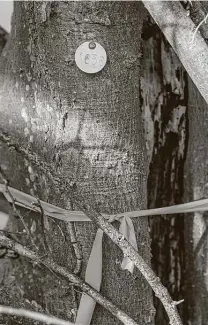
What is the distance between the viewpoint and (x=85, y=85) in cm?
133

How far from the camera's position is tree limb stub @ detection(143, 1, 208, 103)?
3.80 feet

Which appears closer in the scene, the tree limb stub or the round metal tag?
the tree limb stub

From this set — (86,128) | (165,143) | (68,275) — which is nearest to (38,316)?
(68,275)

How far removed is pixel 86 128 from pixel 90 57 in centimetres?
16

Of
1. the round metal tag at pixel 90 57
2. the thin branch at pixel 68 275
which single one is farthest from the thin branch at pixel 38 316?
the round metal tag at pixel 90 57

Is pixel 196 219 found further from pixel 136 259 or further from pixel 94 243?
pixel 136 259

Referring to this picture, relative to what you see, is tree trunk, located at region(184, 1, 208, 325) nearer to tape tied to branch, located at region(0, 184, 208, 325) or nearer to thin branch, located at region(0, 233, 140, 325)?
tape tied to branch, located at region(0, 184, 208, 325)

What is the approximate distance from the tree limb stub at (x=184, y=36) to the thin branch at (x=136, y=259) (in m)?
0.34

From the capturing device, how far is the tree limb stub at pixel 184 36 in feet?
3.80

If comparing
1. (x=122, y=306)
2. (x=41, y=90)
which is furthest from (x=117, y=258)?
(x=41, y=90)

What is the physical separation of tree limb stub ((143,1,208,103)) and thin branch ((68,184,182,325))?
1.10ft

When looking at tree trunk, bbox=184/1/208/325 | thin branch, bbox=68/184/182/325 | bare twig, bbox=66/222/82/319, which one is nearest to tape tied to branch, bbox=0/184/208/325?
bare twig, bbox=66/222/82/319

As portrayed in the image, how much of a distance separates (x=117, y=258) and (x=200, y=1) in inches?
23.8

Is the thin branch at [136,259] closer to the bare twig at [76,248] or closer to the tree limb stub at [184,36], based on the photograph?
the bare twig at [76,248]
